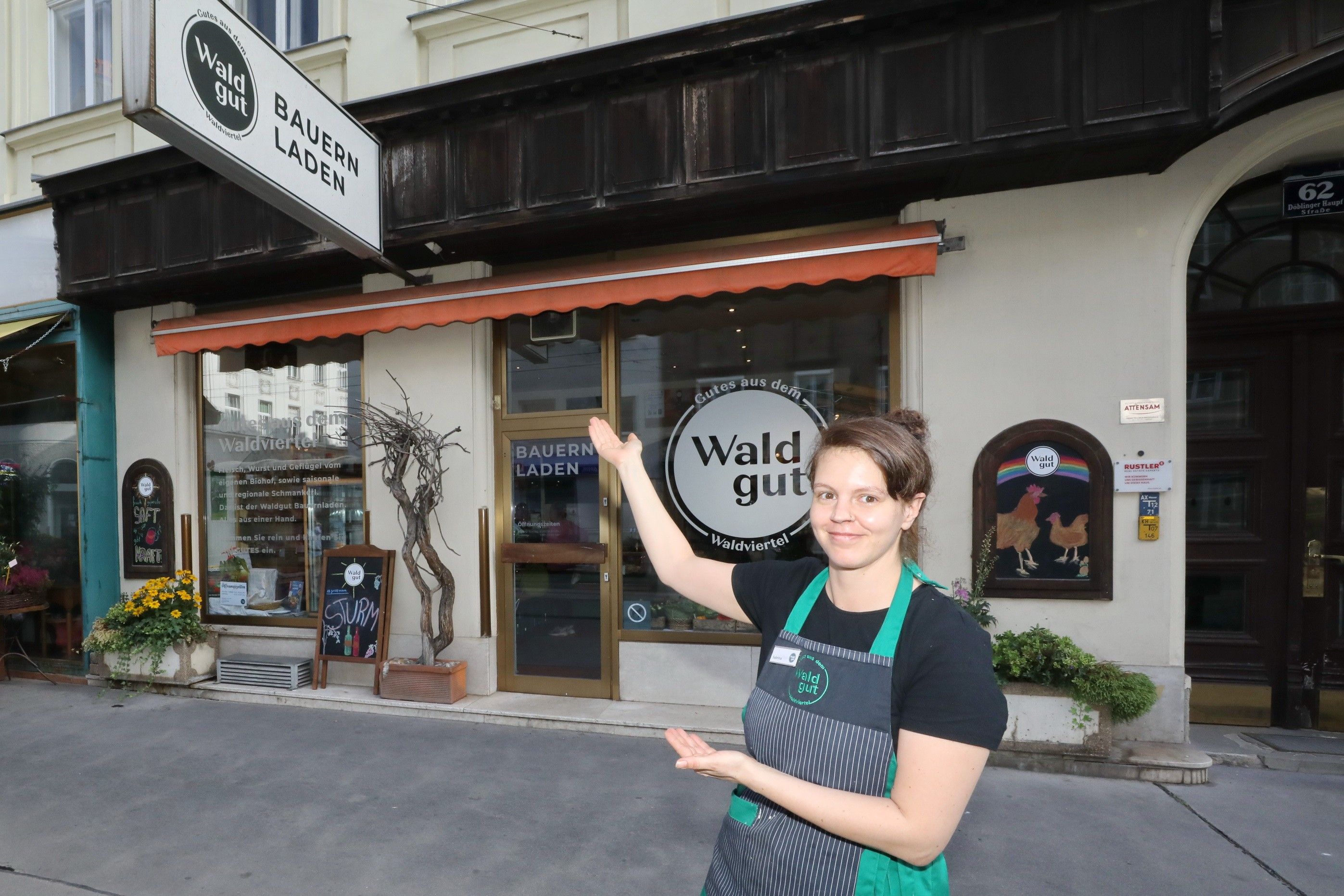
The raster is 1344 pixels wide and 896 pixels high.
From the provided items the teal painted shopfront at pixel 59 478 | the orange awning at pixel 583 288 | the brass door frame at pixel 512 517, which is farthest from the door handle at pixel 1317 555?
the teal painted shopfront at pixel 59 478

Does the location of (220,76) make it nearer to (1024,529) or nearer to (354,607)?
(354,607)

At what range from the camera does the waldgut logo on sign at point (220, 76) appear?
3674 mm

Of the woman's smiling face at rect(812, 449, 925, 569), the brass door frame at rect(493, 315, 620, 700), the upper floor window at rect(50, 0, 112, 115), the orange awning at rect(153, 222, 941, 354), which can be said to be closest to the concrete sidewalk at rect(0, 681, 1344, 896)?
the brass door frame at rect(493, 315, 620, 700)

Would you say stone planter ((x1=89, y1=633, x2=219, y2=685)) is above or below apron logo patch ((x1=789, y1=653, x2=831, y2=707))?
below

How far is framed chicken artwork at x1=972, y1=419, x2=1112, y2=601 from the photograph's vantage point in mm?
4590

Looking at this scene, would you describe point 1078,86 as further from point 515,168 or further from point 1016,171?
point 515,168

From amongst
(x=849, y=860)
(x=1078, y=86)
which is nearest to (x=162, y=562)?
(x=849, y=860)

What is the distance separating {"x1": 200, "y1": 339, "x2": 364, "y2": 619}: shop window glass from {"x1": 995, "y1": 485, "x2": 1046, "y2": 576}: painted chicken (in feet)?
17.1

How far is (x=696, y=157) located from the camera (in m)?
4.88

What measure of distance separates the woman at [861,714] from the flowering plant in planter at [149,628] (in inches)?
255

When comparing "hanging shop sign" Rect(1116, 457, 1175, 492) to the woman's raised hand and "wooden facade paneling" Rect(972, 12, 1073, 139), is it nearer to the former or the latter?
"wooden facade paneling" Rect(972, 12, 1073, 139)

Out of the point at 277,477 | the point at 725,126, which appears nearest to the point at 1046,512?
the point at 725,126

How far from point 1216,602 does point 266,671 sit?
744cm

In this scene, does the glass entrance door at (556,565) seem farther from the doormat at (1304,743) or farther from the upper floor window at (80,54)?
the upper floor window at (80,54)
